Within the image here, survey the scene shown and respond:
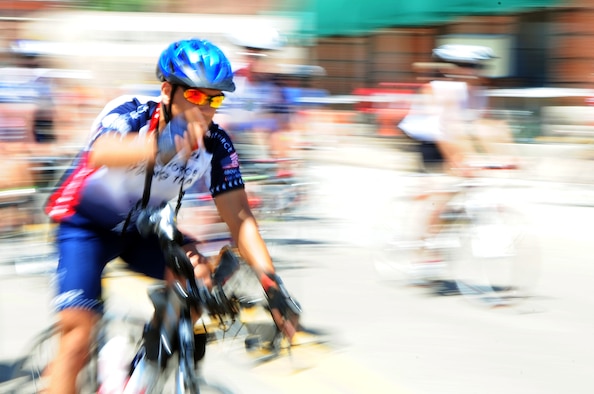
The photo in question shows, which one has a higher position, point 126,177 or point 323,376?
point 126,177

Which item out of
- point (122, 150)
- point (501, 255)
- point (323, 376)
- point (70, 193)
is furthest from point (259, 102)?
point (122, 150)

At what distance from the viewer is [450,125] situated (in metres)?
7.60

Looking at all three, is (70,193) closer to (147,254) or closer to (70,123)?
(147,254)

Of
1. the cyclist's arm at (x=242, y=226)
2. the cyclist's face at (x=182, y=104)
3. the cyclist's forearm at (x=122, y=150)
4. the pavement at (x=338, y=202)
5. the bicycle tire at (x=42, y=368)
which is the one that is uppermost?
the cyclist's face at (x=182, y=104)

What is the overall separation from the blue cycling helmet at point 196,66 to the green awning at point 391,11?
10.9 meters

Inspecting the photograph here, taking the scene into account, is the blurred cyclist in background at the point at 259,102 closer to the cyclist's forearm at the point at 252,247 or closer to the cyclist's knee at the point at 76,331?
the cyclist's forearm at the point at 252,247

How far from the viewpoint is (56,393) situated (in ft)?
11.8

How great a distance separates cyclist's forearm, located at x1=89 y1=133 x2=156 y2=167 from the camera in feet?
10.7

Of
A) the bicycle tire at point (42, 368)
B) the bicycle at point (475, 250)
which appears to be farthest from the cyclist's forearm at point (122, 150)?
the bicycle at point (475, 250)

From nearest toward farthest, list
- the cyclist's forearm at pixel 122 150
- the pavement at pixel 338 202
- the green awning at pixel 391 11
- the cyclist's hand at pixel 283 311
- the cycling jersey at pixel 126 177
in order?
1. the cyclist's hand at pixel 283 311
2. the cyclist's forearm at pixel 122 150
3. the cycling jersey at pixel 126 177
4. the pavement at pixel 338 202
5. the green awning at pixel 391 11

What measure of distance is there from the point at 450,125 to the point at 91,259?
176 inches

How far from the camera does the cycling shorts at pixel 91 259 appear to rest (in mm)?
3598

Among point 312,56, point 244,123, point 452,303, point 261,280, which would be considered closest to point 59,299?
point 261,280

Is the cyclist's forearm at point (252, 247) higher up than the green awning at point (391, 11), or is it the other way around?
the green awning at point (391, 11)
